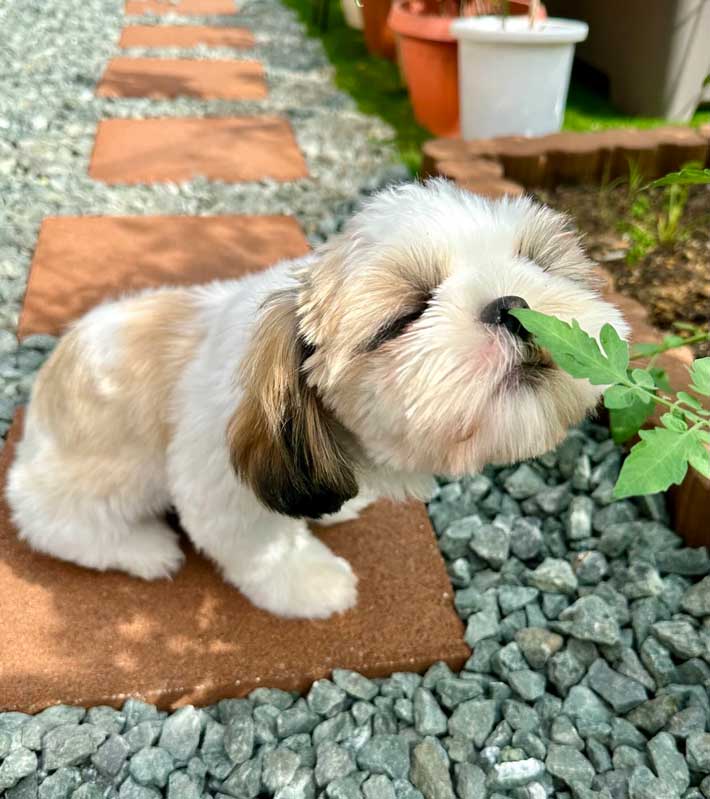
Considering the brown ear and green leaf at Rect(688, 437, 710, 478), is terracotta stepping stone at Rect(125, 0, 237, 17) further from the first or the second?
green leaf at Rect(688, 437, 710, 478)

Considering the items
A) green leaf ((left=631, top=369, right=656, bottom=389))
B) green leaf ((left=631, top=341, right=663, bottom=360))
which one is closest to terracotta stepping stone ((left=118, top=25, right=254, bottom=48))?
green leaf ((left=631, top=341, right=663, bottom=360))

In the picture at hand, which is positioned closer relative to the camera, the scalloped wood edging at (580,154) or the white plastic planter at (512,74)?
the scalloped wood edging at (580,154)

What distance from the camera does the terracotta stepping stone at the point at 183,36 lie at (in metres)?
7.48

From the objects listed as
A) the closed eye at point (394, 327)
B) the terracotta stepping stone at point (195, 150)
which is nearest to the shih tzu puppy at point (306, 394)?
the closed eye at point (394, 327)

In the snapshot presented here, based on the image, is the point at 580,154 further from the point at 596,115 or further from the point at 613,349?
the point at 613,349

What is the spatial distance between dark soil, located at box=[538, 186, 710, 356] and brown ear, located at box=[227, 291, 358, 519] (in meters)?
1.70

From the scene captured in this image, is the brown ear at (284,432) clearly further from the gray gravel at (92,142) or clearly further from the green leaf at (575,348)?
the gray gravel at (92,142)

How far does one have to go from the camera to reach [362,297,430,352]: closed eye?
1587mm

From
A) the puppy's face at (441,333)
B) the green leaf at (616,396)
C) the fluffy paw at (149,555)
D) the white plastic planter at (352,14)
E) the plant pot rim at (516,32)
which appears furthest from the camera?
the white plastic planter at (352,14)

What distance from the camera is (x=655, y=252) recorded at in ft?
11.2

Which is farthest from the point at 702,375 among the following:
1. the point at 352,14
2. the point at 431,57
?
the point at 352,14

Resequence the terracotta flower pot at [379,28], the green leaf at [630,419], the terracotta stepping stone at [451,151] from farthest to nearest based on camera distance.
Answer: the terracotta flower pot at [379,28] < the terracotta stepping stone at [451,151] < the green leaf at [630,419]

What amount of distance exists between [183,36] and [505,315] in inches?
292

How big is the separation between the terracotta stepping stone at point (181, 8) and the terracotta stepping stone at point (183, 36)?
0.77 m
